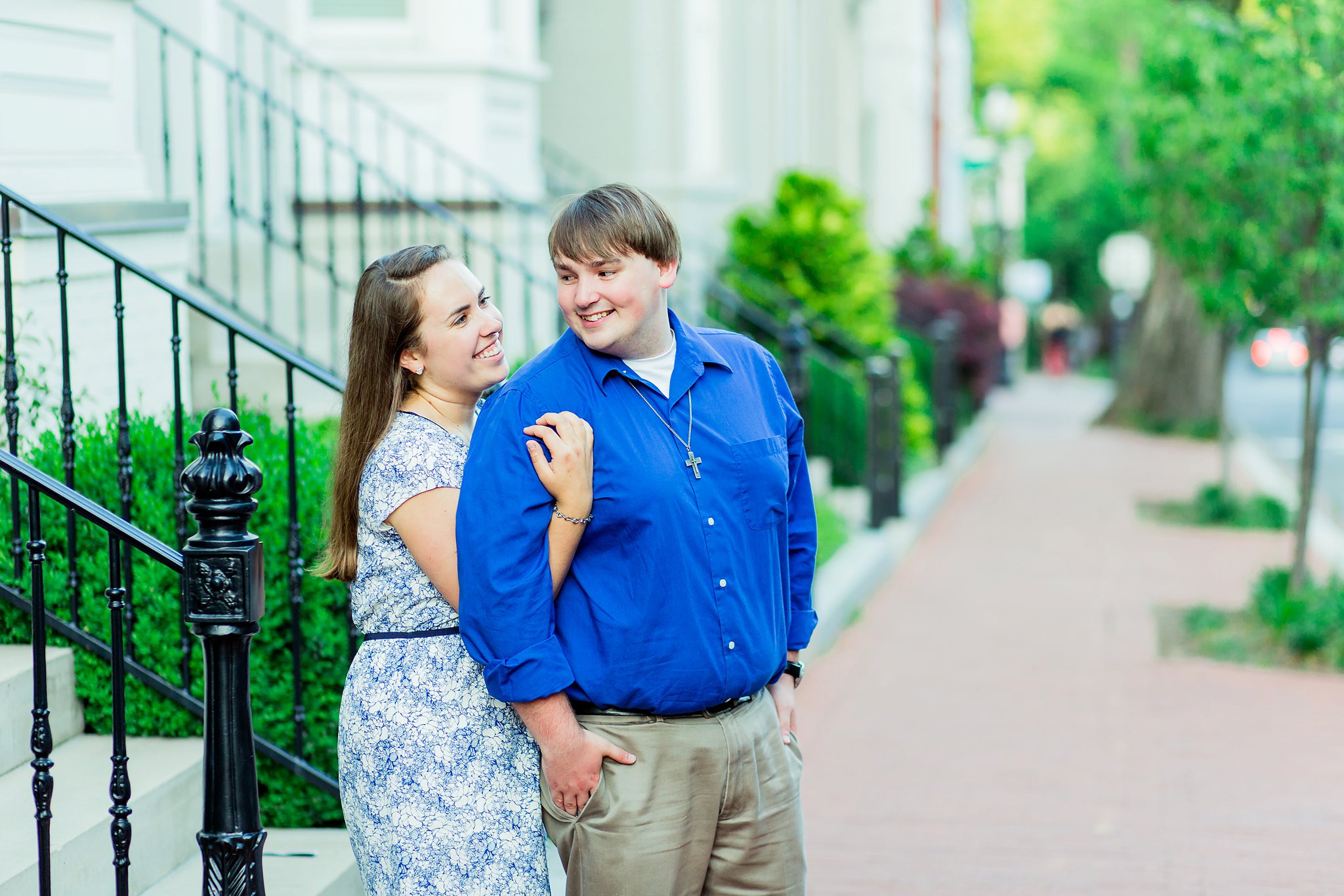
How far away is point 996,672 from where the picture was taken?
731 cm

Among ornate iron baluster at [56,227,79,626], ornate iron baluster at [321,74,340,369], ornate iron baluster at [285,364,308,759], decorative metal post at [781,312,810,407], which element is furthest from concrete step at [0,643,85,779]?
decorative metal post at [781,312,810,407]

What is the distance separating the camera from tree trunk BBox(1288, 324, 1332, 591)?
784 cm

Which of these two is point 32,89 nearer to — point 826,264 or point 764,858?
point 764,858

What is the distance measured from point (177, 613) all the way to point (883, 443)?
7092mm

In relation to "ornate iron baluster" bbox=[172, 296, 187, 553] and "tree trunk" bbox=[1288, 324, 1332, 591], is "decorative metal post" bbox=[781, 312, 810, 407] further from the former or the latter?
"ornate iron baluster" bbox=[172, 296, 187, 553]

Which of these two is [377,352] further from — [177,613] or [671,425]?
[177,613]

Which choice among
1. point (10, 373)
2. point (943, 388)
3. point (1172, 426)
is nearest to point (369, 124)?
point (10, 373)

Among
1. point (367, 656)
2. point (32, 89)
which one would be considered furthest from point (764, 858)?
point (32, 89)

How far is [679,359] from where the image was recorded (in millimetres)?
2736

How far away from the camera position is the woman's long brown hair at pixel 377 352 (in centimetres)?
270

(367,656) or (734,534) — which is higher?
(734,534)

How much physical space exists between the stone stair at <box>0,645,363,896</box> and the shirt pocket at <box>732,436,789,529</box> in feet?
4.86

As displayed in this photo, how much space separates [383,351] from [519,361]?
4.36 meters

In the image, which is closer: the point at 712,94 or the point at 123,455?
the point at 123,455
